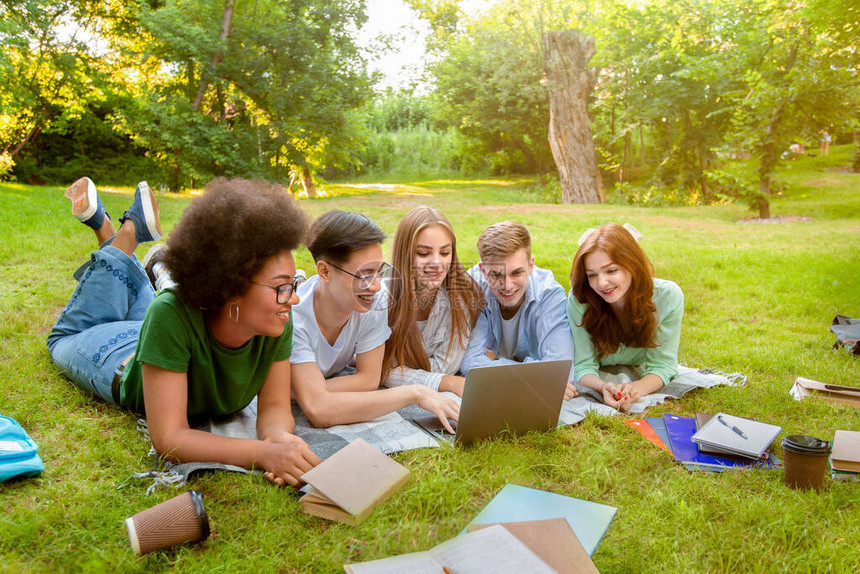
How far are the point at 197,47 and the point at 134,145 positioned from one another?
3046 mm

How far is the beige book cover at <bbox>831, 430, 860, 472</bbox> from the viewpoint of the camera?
215 cm

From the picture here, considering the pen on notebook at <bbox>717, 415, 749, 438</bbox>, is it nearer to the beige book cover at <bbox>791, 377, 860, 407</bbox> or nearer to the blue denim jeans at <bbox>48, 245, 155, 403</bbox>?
the beige book cover at <bbox>791, 377, 860, 407</bbox>

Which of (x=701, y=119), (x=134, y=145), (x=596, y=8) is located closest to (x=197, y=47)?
(x=134, y=145)

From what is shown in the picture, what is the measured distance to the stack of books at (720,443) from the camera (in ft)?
7.56

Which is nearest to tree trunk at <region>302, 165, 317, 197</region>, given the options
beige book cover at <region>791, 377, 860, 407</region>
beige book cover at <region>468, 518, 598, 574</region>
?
beige book cover at <region>791, 377, 860, 407</region>

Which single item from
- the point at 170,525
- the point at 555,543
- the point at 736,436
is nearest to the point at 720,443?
the point at 736,436

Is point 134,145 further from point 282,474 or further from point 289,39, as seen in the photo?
point 282,474

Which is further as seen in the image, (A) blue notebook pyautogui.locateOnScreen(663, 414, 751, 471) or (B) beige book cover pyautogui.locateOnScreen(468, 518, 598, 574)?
(A) blue notebook pyautogui.locateOnScreen(663, 414, 751, 471)

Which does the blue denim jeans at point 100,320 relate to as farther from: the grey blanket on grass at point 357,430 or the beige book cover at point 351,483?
the beige book cover at point 351,483

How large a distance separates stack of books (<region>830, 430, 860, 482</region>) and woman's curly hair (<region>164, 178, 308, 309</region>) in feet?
6.72

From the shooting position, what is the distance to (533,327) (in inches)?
132

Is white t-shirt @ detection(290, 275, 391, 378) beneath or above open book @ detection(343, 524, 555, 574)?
above

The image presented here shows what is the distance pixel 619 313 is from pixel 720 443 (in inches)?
37.6

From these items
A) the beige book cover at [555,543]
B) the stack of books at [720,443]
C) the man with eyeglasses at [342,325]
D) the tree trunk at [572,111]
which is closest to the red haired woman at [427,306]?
the man with eyeglasses at [342,325]
